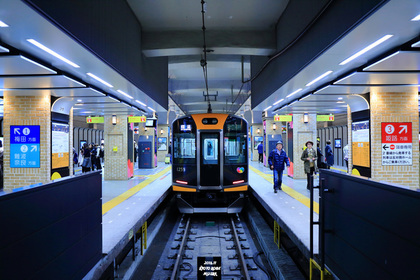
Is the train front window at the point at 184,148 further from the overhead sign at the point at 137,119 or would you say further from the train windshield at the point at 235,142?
the overhead sign at the point at 137,119

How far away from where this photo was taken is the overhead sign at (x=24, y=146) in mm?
6875

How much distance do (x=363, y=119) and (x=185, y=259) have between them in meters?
5.29

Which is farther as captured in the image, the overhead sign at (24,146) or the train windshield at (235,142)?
the train windshield at (235,142)

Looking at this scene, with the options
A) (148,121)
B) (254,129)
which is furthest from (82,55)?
(254,129)

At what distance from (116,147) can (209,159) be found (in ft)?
19.3

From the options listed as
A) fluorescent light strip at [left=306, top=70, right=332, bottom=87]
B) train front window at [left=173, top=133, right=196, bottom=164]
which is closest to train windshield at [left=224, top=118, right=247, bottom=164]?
train front window at [left=173, top=133, right=196, bottom=164]

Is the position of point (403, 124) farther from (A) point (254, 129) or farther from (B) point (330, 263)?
(A) point (254, 129)

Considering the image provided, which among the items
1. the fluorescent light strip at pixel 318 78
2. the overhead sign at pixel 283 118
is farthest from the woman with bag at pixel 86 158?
the fluorescent light strip at pixel 318 78

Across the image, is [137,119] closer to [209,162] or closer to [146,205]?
[209,162]

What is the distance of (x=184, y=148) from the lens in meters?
8.41

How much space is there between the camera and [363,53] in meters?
4.31

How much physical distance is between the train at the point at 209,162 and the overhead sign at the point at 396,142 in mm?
3423

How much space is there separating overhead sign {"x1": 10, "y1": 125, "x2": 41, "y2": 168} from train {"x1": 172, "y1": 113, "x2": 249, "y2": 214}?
3.41 meters

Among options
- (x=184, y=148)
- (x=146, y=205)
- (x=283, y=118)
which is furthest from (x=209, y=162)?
(x=283, y=118)
